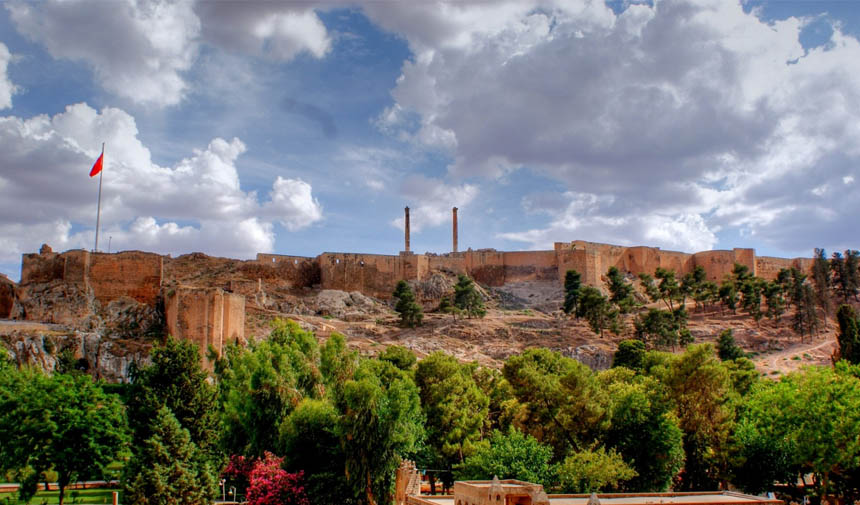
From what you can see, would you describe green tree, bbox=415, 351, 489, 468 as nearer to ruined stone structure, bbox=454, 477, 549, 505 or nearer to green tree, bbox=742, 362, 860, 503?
ruined stone structure, bbox=454, 477, 549, 505

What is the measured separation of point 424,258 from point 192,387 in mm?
39184

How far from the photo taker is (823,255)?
6962cm

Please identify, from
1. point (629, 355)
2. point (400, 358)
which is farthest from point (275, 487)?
point (629, 355)

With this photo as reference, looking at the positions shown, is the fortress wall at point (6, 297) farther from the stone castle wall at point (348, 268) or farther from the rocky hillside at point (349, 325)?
the stone castle wall at point (348, 268)

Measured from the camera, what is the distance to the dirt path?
4769 centimetres

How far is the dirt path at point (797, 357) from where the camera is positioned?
1877 inches

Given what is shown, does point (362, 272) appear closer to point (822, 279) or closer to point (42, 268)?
point (42, 268)

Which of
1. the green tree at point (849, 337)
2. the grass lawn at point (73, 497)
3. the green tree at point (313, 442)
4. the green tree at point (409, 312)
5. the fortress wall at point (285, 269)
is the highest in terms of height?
the fortress wall at point (285, 269)

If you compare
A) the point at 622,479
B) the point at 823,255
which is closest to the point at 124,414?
the point at 622,479

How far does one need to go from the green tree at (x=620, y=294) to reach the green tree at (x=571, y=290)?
8.98ft

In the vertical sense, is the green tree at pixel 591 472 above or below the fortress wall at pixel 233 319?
below

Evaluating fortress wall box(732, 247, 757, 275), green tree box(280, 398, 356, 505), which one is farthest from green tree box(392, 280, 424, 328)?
fortress wall box(732, 247, 757, 275)

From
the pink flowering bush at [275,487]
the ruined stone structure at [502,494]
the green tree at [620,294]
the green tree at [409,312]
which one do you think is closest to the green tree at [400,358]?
the pink flowering bush at [275,487]

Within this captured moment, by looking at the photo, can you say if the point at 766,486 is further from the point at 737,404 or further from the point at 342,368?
the point at 342,368
